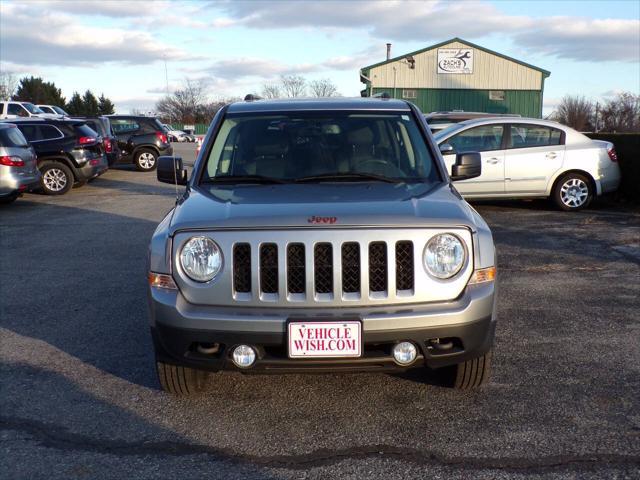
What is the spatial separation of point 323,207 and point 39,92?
240 ft

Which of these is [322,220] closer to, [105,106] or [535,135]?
[535,135]

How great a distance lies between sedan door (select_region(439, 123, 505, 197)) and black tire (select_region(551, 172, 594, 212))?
1018 mm

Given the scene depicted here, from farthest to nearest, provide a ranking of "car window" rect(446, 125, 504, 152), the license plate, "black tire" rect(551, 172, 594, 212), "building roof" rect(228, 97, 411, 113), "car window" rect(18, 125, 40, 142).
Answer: "car window" rect(18, 125, 40, 142) → "black tire" rect(551, 172, 594, 212) → "car window" rect(446, 125, 504, 152) → "building roof" rect(228, 97, 411, 113) → the license plate

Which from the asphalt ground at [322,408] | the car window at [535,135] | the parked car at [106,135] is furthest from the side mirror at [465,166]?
the parked car at [106,135]

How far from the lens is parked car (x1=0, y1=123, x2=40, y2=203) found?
42.4 ft

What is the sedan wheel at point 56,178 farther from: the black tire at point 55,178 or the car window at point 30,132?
the car window at point 30,132

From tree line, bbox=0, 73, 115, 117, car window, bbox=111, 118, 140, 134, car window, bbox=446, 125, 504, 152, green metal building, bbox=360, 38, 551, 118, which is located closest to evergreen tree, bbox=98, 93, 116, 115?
tree line, bbox=0, 73, 115, 117

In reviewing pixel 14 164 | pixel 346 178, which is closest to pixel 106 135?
pixel 14 164

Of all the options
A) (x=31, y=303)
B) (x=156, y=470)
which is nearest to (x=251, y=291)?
(x=156, y=470)

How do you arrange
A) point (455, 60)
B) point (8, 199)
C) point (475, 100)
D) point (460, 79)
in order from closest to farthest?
point (8, 199) < point (455, 60) < point (460, 79) < point (475, 100)

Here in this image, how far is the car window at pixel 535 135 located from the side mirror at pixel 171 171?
792 cm

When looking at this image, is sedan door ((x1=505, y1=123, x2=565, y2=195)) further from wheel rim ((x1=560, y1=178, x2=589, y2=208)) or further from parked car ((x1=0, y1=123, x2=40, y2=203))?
parked car ((x1=0, y1=123, x2=40, y2=203))

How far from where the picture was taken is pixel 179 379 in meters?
4.11

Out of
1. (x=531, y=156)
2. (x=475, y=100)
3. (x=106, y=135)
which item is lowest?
(x=531, y=156)
